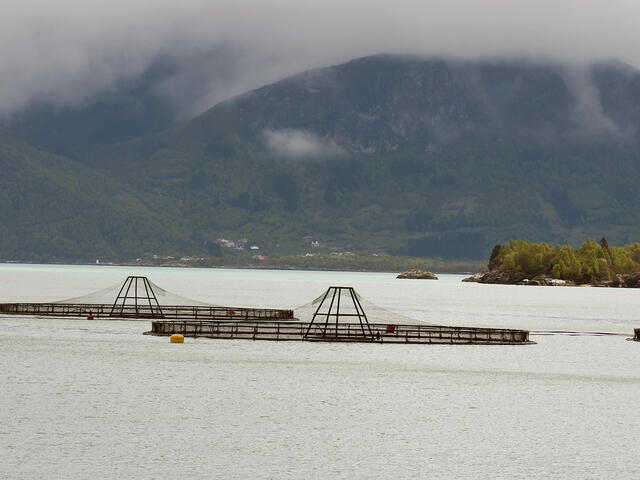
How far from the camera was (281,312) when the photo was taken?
129875mm

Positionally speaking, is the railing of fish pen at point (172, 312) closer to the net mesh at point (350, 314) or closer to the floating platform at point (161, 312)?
the floating platform at point (161, 312)

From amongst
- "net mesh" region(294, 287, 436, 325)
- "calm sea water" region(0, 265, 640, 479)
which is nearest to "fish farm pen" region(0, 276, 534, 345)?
"net mesh" region(294, 287, 436, 325)

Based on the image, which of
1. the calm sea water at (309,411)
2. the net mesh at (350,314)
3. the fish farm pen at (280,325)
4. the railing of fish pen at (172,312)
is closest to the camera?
the calm sea water at (309,411)

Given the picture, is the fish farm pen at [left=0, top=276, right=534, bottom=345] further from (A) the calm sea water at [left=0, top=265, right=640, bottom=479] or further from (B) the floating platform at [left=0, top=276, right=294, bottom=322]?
(A) the calm sea water at [left=0, top=265, right=640, bottom=479]

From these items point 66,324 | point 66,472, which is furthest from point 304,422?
point 66,324

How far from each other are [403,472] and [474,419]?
1554 centimetres

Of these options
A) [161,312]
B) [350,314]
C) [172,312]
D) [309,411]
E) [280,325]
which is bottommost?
[309,411]

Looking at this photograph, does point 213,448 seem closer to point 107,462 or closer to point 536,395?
point 107,462

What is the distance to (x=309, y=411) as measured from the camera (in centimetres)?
5797

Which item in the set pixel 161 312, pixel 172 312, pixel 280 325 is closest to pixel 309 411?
pixel 280 325

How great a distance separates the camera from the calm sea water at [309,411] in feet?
142

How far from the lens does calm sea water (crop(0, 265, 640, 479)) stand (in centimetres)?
4322

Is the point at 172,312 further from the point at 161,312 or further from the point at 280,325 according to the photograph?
the point at 280,325

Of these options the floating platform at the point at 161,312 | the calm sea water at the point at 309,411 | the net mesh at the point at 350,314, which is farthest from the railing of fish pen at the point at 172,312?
the calm sea water at the point at 309,411
